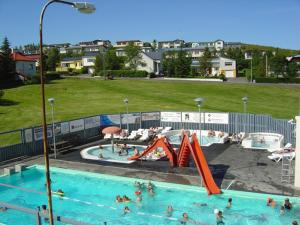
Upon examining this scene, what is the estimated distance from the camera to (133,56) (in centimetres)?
9825

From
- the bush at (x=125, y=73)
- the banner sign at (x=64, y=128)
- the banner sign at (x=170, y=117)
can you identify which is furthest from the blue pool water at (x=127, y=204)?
the bush at (x=125, y=73)

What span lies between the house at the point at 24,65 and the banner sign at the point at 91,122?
155 feet

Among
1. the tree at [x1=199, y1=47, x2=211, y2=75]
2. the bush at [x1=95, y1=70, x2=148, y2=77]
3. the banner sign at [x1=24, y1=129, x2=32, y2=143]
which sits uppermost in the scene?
the tree at [x1=199, y1=47, x2=211, y2=75]

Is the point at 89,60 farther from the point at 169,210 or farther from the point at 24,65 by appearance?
Answer: the point at 169,210

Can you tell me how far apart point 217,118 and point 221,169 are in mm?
11903

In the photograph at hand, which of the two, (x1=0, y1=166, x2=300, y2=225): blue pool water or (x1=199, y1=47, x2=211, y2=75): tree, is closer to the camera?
(x1=0, y1=166, x2=300, y2=225): blue pool water

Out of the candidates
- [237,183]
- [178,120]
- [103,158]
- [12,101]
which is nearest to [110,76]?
[12,101]

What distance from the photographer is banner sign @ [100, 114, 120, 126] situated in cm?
3534

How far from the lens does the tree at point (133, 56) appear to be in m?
97.7

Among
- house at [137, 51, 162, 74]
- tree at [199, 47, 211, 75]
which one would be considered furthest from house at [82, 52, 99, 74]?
tree at [199, 47, 211, 75]

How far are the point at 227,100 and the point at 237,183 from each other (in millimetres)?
38001

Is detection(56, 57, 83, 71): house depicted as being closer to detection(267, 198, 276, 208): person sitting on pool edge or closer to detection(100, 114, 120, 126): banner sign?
detection(100, 114, 120, 126): banner sign

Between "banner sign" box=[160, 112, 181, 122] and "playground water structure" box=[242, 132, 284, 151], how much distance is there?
8.01 metres

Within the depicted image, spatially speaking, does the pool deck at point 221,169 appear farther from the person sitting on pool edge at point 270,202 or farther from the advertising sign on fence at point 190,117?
the advertising sign on fence at point 190,117
